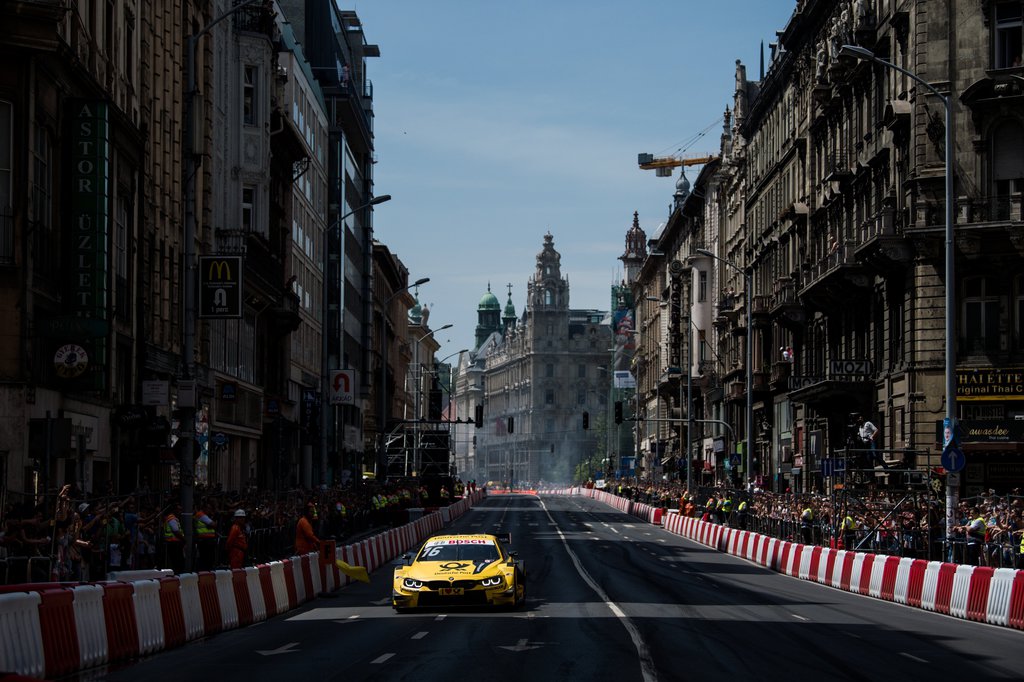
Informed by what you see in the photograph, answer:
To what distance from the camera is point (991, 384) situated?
152ft

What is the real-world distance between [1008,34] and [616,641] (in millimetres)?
31823

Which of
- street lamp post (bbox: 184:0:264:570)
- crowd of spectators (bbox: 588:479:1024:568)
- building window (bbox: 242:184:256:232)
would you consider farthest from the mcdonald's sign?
building window (bbox: 242:184:256:232)

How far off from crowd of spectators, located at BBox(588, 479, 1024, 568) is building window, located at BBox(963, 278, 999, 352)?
4.17m

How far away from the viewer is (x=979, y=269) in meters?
46.8

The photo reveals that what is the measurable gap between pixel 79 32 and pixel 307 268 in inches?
1709

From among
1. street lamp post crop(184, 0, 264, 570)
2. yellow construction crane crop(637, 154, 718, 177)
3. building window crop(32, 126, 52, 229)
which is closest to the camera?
street lamp post crop(184, 0, 264, 570)

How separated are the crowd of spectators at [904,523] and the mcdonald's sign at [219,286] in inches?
525

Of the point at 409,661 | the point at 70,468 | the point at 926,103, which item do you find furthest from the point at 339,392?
the point at 409,661

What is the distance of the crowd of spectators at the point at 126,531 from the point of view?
2186 centimetres

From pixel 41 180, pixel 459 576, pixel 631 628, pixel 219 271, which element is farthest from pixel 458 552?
pixel 41 180

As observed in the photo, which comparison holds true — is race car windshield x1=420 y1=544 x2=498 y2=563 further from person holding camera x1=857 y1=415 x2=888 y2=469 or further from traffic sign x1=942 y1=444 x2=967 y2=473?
person holding camera x1=857 y1=415 x2=888 y2=469

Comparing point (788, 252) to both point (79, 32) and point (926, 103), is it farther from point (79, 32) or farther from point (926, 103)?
point (79, 32)

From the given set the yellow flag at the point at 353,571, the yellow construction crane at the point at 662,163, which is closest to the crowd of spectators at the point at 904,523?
the yellow flag at the point at 353,571

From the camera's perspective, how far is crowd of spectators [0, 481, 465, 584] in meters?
21.9
